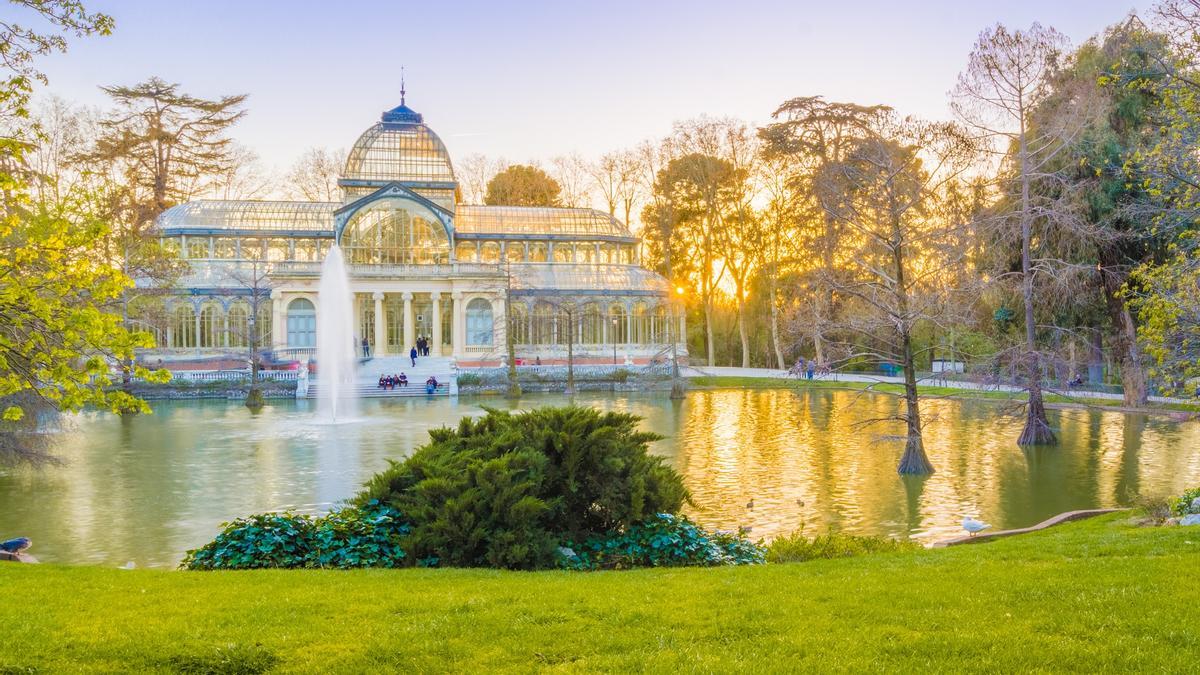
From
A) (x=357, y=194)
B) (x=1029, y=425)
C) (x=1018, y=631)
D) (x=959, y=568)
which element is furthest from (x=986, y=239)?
(x=357, y=194)

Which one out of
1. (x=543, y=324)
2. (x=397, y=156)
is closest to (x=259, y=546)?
(x=543, y=324)

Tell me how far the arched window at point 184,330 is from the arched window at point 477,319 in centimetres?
1359

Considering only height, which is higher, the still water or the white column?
the white column

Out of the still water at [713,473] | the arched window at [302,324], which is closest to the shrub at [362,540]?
the still water at [713,473]

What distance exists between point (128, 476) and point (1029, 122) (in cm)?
2204

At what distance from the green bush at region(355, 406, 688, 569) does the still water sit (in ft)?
4.30

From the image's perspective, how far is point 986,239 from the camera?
906 inches

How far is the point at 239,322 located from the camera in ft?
143

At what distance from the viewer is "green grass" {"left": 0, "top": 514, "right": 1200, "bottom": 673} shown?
5.05 metres

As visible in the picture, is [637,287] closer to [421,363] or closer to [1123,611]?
[421,363]

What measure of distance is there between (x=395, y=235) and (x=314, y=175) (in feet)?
68.1

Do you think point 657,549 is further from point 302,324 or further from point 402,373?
point 302,324

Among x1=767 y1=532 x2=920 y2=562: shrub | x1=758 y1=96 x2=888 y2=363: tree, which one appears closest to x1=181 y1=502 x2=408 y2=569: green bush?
x1=767 y1=532 x2=920 y2=562: shrub

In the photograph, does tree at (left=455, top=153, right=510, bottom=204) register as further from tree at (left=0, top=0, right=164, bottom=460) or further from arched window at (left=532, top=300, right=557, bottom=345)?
tree at (left=0, top=0, right=164, bottom=460)
